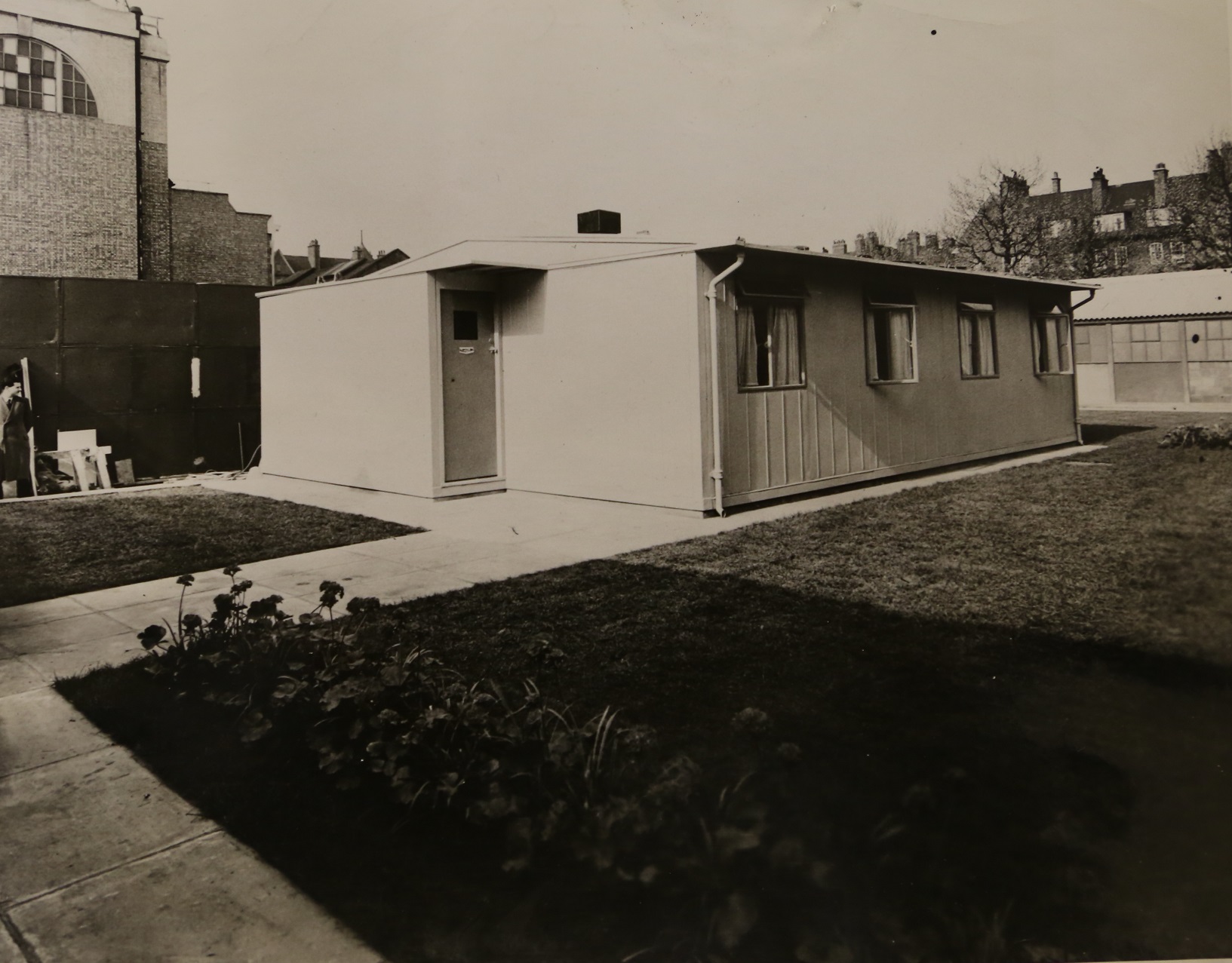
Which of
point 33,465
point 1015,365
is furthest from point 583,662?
point 1015,365

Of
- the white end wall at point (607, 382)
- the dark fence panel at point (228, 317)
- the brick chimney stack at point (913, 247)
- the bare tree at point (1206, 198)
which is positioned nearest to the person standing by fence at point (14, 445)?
the dark fence panel at point (228, 317)

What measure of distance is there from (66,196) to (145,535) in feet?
52.1

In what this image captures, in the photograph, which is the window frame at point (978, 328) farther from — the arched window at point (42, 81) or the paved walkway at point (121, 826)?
the arched window at point (42, 81)

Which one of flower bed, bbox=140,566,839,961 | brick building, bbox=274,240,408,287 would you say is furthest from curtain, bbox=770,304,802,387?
brick building, bbox=274,240,408,287

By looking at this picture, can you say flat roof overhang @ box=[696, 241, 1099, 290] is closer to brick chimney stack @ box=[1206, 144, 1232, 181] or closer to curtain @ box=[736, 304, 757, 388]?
curtain @ box=[736, 304, 757, 388]

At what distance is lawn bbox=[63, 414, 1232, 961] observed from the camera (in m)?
1.75

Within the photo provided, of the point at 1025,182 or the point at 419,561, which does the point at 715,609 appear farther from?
the point at 1025,182

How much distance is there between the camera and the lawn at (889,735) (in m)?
1.75

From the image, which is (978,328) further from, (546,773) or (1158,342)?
(1158,342)

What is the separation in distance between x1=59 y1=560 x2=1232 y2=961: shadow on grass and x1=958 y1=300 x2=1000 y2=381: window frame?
7581mm

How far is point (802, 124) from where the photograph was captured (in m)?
4.55

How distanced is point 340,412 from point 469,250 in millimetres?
2397

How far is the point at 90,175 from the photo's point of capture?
18984 mm

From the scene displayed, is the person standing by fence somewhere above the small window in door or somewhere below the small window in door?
below
